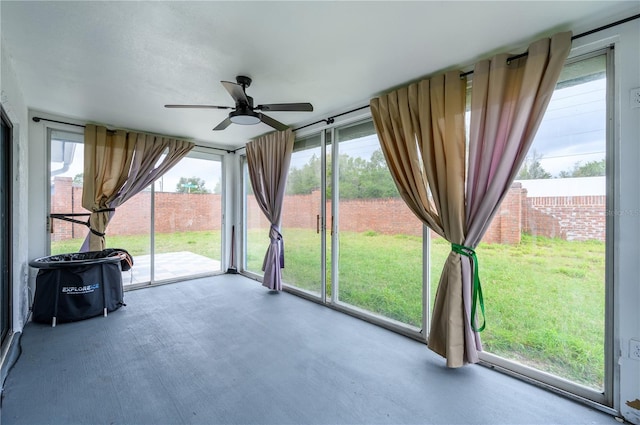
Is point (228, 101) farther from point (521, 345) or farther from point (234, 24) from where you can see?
point (521, 345)

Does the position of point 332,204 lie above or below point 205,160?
below

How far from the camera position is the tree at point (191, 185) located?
4.62m

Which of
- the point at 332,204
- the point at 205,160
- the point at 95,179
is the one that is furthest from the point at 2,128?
the point at 332,204

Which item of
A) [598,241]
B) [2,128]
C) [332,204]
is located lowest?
[598,241]

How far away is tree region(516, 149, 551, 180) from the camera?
200 cm

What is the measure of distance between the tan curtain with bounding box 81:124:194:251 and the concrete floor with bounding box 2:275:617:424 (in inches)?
58.8

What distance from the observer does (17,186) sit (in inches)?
103

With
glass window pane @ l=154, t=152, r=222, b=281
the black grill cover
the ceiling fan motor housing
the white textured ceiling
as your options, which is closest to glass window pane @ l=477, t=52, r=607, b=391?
the white textured ceiling

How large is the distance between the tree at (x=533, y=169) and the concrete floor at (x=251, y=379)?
5.03 feet

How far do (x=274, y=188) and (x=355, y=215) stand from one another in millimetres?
1401

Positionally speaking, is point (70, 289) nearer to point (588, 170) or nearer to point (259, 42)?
point (259, 42)

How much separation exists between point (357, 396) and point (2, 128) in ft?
12.0

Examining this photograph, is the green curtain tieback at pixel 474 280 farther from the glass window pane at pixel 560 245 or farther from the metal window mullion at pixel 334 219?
the metal window mullion at pixel 334 219

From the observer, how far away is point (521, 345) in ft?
6.84
